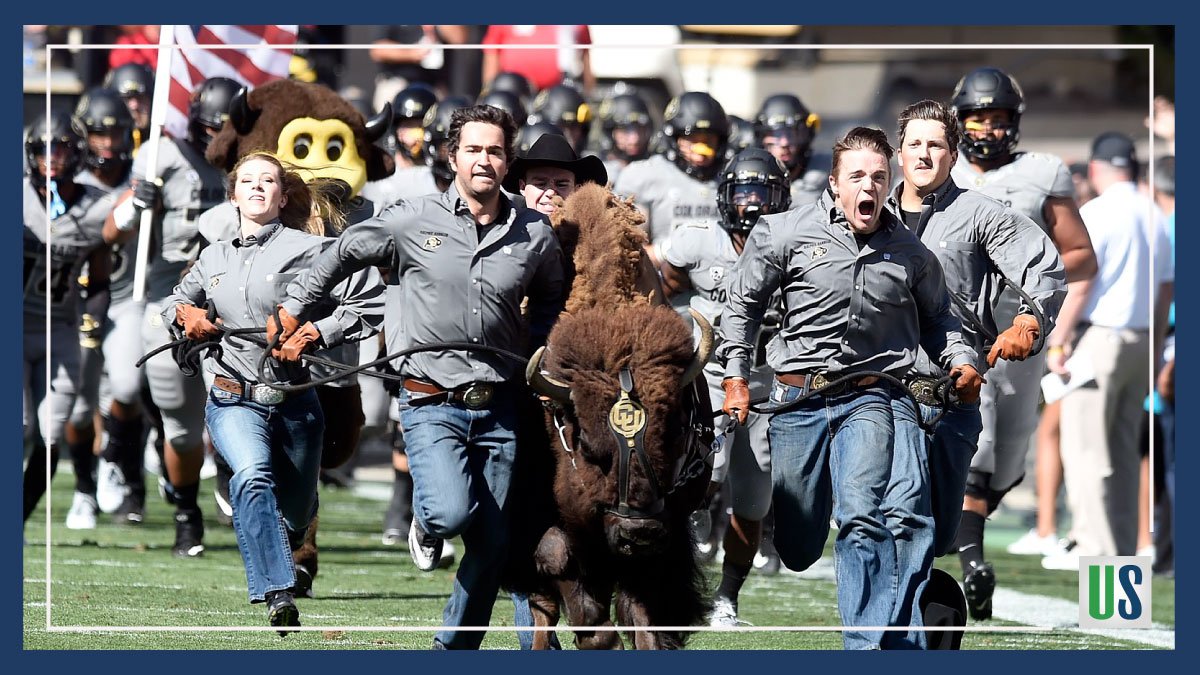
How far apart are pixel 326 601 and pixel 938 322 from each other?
12.1 ft

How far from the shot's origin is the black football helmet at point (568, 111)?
14414 millimetres

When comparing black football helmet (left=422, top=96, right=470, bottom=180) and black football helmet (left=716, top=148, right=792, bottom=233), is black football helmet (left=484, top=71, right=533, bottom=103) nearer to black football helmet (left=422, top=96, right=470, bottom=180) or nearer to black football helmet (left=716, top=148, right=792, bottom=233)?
black football helmet (left=422, top=96, right=470, bottom=180)

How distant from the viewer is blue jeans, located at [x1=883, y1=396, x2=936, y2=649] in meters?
8.15

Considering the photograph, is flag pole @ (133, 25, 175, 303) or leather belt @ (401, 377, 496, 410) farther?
flag pole @ (133, 25, 175, 303)

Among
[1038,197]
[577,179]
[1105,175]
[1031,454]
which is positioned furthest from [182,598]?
[1031,454]

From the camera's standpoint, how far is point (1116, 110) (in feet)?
85.9

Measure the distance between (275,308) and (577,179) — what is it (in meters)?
1.49

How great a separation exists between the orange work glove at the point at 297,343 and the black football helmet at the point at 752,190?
2639 mm

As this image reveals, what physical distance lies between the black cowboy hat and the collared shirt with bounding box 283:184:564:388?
1039mm

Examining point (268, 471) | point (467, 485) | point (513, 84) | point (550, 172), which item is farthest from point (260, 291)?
point (513, 84)

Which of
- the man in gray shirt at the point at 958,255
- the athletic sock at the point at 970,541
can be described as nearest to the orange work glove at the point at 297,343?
the man in gray shirt at the point at 958,255

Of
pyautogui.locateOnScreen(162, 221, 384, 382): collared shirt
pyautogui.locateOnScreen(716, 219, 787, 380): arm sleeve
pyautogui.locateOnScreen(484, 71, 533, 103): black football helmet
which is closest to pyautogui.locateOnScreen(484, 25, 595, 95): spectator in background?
pyautogui.locateOnScreen(484, 71, 533, 103): black football helmet

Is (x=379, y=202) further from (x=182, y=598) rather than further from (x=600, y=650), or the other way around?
(x=600, y=650)

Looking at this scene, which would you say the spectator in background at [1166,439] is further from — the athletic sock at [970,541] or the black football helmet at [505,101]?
the black football helmet at [505,101]
